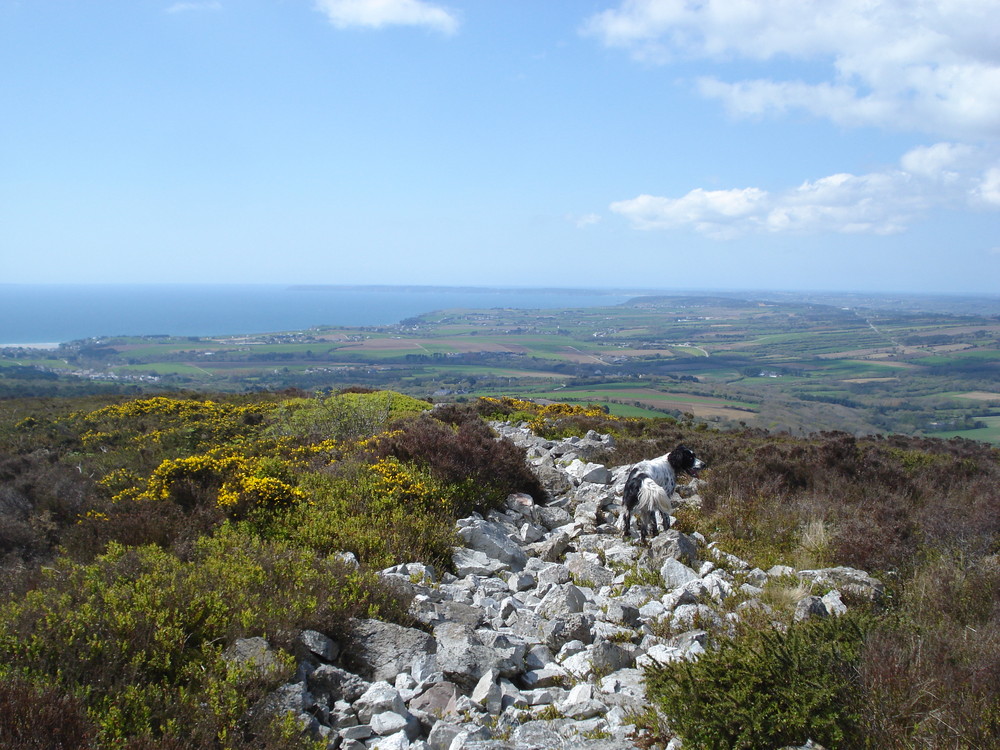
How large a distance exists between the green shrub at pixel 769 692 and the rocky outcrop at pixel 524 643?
0.32 metres

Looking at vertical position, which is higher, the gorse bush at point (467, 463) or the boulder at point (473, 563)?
the gorse bush at point (467, 463)

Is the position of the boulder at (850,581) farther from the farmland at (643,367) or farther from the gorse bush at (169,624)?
the farmland at (643,367)

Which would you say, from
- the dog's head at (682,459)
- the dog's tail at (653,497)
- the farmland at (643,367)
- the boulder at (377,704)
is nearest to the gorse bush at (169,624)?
the boulder at (377,704)

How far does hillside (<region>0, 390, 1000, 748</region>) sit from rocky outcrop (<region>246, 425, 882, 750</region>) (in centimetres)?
3

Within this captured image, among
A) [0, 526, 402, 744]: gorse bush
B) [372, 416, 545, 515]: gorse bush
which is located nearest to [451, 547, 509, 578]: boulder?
[372, 416, 545, 515]: gorse bush

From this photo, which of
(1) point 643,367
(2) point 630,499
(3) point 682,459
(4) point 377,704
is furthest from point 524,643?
(1) point 643,367

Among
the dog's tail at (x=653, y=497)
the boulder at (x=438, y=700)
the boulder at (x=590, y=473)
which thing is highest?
the dog's tail at (x=653, y=497)

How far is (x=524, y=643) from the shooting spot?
16.4ft

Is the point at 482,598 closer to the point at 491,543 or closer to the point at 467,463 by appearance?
the point at 491,543

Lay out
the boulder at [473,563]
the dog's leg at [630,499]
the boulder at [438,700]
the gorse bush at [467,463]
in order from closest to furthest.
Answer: the boulder at [438,700] < the boulder at [473,563] < the dog's leg at [630,499] < the gorse bush at [467,463]

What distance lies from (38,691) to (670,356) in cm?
9124

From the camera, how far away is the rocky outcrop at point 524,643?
12.2 ft

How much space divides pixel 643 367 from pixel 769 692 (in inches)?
3060

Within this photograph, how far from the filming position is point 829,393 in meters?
58.1
